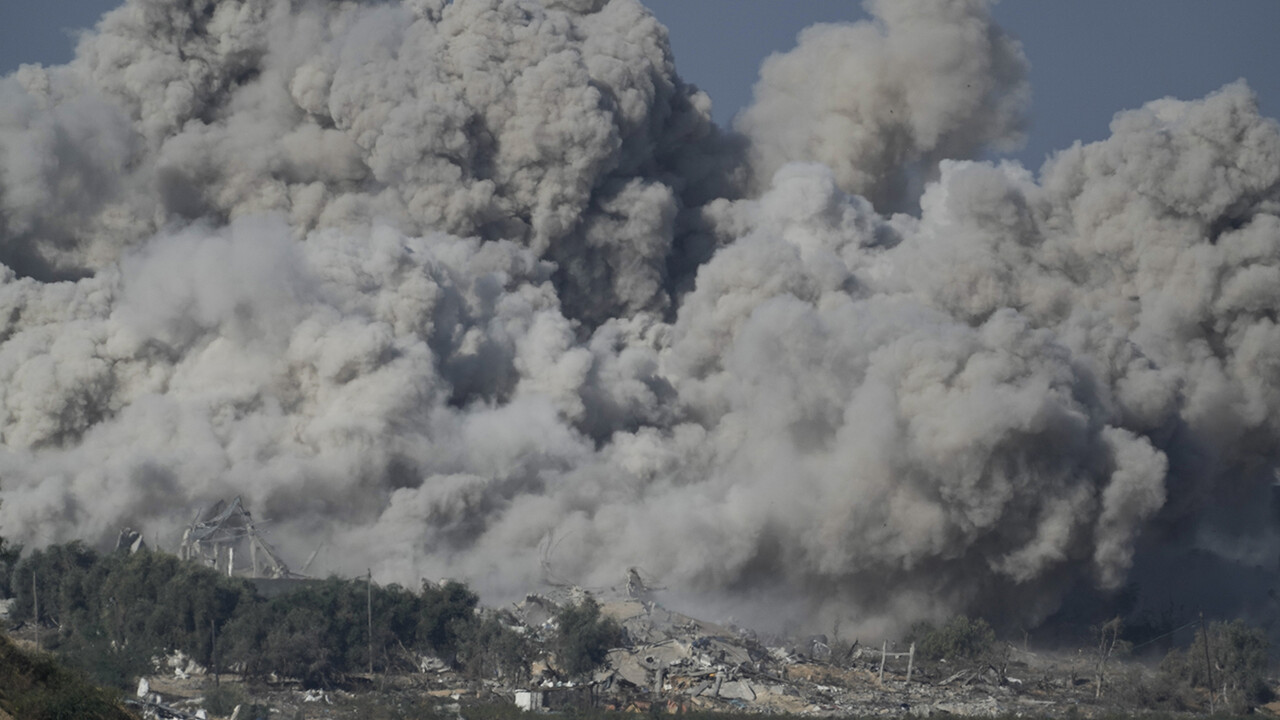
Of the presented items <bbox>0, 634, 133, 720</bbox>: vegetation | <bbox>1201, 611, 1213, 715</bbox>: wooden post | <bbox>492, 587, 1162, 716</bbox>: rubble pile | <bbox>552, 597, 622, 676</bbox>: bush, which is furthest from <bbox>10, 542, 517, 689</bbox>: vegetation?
<bbox>1201, 611, 1213, 715</bbox>: wooden post

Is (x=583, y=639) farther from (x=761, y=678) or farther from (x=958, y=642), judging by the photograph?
(x=958, y=642)

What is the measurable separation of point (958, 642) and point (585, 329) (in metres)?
14.6

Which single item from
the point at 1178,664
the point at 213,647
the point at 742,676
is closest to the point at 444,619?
the point at 213,647

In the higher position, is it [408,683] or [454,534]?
[454,534]

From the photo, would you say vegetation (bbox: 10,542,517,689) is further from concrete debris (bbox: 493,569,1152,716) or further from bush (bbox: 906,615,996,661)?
bush (bbox: 906,615,996,661)

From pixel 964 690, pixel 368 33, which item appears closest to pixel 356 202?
pixel 368 33

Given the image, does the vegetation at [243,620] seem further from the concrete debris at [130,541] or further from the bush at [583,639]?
the concrete debris at [130,541]

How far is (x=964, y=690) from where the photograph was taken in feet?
150

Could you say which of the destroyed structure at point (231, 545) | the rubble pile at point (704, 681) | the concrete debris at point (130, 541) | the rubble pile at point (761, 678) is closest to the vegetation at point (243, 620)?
the rubble pile at point (704, 681)

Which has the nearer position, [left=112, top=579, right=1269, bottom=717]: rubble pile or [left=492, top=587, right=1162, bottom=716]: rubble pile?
[left=112, top=579, right=1269, bottom=717]: rubble pile

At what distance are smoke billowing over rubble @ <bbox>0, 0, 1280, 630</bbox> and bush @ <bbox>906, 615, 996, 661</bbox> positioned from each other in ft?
6.59

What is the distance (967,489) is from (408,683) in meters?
13.7

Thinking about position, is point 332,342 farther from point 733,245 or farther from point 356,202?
point 733,245

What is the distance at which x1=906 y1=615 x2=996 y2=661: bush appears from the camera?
156ft
